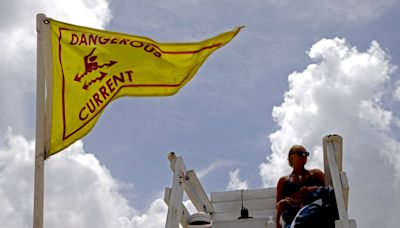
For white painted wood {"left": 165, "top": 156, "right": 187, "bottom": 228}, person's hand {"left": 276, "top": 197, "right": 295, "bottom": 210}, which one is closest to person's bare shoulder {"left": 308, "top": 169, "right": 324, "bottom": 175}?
person's hand {"left": 276, "top": 197, "right": 295, "bottom": 210}

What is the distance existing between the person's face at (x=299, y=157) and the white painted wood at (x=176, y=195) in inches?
42.8

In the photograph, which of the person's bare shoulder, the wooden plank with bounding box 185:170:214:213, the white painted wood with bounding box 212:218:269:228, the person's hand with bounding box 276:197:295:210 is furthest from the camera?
the wooden plank with bounding box 185:170:214:213

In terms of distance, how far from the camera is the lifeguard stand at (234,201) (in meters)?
6.13

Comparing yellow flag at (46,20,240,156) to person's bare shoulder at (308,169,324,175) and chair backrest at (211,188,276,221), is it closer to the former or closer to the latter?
person's bare shoulder at (308,169,324,175)

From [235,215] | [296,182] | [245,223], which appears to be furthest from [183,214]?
[235,215]

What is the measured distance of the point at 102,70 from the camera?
6.40 metres

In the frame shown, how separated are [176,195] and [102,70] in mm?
1310

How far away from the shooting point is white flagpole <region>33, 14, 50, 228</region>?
5535 millimetres

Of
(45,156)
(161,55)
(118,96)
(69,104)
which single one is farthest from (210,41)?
(45,156)

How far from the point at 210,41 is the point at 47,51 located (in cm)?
159

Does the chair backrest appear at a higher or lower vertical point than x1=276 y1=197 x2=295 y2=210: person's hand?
higher

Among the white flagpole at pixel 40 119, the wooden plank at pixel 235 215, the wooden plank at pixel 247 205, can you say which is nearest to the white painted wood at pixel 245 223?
Result: the wooden plank at pixel 235 215

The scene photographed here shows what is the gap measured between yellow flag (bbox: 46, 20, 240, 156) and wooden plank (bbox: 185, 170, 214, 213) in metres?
1.56

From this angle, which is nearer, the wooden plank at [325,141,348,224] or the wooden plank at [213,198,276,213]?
the wooden plank at [325,141,348,224]
